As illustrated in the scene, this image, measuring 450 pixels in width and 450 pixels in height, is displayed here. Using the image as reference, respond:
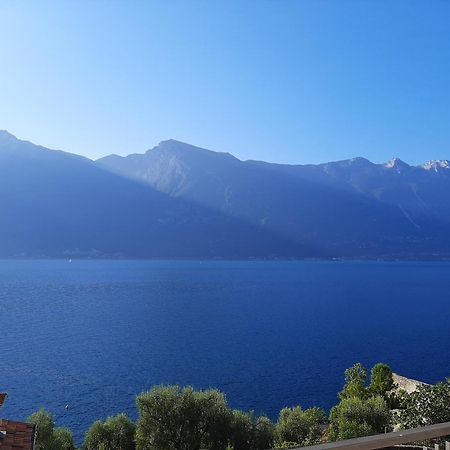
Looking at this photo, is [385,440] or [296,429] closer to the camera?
[385,440]

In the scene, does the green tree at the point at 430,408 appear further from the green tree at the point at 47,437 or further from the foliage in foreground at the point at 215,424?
the green tree at the point at 47,437

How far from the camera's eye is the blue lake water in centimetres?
5297

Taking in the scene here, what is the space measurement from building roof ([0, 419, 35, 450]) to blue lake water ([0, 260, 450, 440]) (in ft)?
97.0

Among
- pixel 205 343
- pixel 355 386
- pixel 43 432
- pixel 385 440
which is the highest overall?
pixel 385 440

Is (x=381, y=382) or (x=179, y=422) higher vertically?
(x=179, y=422)

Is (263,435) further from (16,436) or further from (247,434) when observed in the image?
(16,436)

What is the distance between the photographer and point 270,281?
190 metres

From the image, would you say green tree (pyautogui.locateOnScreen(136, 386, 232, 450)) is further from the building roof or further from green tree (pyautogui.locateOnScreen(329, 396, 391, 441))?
the building roof

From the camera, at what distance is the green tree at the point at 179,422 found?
29.3 metres

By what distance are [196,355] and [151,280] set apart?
118413mm

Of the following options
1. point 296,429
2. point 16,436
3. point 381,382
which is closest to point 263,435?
point 296,429

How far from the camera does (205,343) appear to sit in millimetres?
81312

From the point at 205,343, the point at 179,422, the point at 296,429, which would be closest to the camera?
the point at 179,422

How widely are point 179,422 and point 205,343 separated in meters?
52.2
